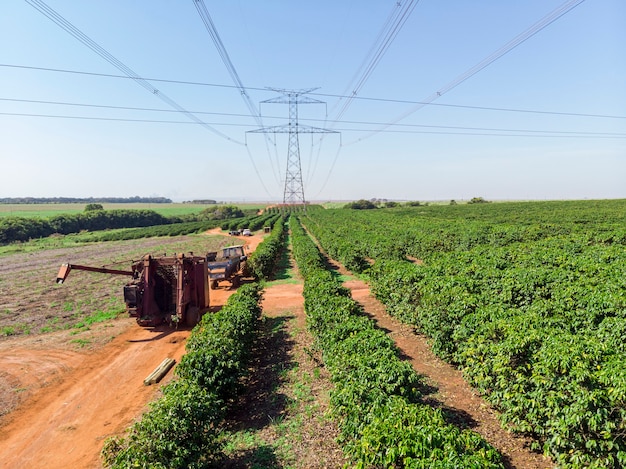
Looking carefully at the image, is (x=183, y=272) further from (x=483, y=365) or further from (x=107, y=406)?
(x=483, y=365)

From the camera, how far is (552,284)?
11.1 m

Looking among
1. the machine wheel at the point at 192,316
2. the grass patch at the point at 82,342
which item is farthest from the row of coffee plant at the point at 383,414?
→ the grass patch at the point at 82,342

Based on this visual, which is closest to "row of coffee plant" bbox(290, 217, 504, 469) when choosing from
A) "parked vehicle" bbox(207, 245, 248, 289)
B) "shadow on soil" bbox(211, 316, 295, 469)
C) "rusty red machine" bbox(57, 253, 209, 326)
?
"shadow on soil" bbox(211, 316, 295, 469)

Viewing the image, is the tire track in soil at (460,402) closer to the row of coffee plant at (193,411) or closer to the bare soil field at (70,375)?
the row of coffee plant at (193,411)

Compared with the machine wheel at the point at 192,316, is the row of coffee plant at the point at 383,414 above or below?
above

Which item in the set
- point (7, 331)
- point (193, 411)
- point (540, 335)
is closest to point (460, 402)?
point (540, 335)

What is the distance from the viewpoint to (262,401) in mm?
8766

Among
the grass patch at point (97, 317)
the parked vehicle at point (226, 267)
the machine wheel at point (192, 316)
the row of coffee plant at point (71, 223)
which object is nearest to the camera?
the machine wheel at point (192, 316)

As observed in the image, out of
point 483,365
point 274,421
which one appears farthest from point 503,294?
point 274,421

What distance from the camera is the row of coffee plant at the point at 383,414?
4598 mm

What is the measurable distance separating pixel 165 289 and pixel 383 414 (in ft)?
41.9

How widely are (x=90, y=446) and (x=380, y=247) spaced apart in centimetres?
2087

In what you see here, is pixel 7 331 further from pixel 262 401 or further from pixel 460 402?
pixel 460 402

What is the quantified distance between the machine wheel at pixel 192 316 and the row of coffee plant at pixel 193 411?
4750 millimetres
